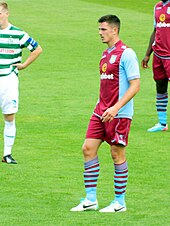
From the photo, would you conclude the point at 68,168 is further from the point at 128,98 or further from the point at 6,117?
the point at 128,98

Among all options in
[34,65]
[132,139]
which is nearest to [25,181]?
[132,139]

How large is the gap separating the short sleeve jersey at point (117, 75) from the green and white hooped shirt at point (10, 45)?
2570 mm

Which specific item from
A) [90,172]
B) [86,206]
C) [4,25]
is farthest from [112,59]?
[4,25]

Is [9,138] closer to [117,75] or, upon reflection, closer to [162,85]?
[117,75]

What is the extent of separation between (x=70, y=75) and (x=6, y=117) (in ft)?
31.7

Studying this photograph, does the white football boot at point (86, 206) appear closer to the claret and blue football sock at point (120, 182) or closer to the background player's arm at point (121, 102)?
the claret and blue football sock at point (120, 182)

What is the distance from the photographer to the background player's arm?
9.69 m

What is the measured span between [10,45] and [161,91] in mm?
4130

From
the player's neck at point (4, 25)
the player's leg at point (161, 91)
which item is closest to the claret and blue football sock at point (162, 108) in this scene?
the player's leg at point (161, 91)

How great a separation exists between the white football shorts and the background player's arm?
3027 millimetres

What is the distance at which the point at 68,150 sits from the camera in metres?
13.8

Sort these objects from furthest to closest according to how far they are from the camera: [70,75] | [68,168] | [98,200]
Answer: [70,75]
[68,168]
[98,200]

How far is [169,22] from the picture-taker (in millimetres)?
15484

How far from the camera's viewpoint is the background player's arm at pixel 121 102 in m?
9.69
